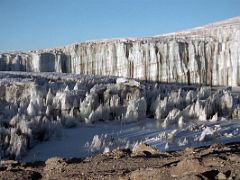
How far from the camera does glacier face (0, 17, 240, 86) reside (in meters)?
25.7

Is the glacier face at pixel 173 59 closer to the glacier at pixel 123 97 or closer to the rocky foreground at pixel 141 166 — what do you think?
the glacier at pixel 123 97

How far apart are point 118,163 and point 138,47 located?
2002cm

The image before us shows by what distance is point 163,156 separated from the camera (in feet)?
23.6

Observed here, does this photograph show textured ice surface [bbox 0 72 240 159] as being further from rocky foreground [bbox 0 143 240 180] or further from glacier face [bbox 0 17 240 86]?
glacier face [bbox 0 17 240 86]

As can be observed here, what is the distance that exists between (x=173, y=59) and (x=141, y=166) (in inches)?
774

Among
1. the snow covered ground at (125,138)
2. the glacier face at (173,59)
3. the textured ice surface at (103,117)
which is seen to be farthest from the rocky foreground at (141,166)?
the glacier face at (173,59)

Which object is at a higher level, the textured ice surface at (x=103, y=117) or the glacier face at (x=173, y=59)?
the glacier face at (x=173, y=59)

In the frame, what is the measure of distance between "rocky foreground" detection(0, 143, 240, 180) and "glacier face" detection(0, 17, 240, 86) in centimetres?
1811

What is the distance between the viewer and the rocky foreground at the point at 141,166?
5398 mm

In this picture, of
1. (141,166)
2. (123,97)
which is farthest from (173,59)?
(141,166)

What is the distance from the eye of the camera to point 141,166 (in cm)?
643

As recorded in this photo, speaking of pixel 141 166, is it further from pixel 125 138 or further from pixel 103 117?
pixel 103 117

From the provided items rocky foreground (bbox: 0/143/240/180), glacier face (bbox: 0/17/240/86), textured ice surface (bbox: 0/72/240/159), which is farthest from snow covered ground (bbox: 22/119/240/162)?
glacier face (bbox: 0/17/240/86)

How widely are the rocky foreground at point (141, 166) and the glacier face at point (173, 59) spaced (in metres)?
18.1
